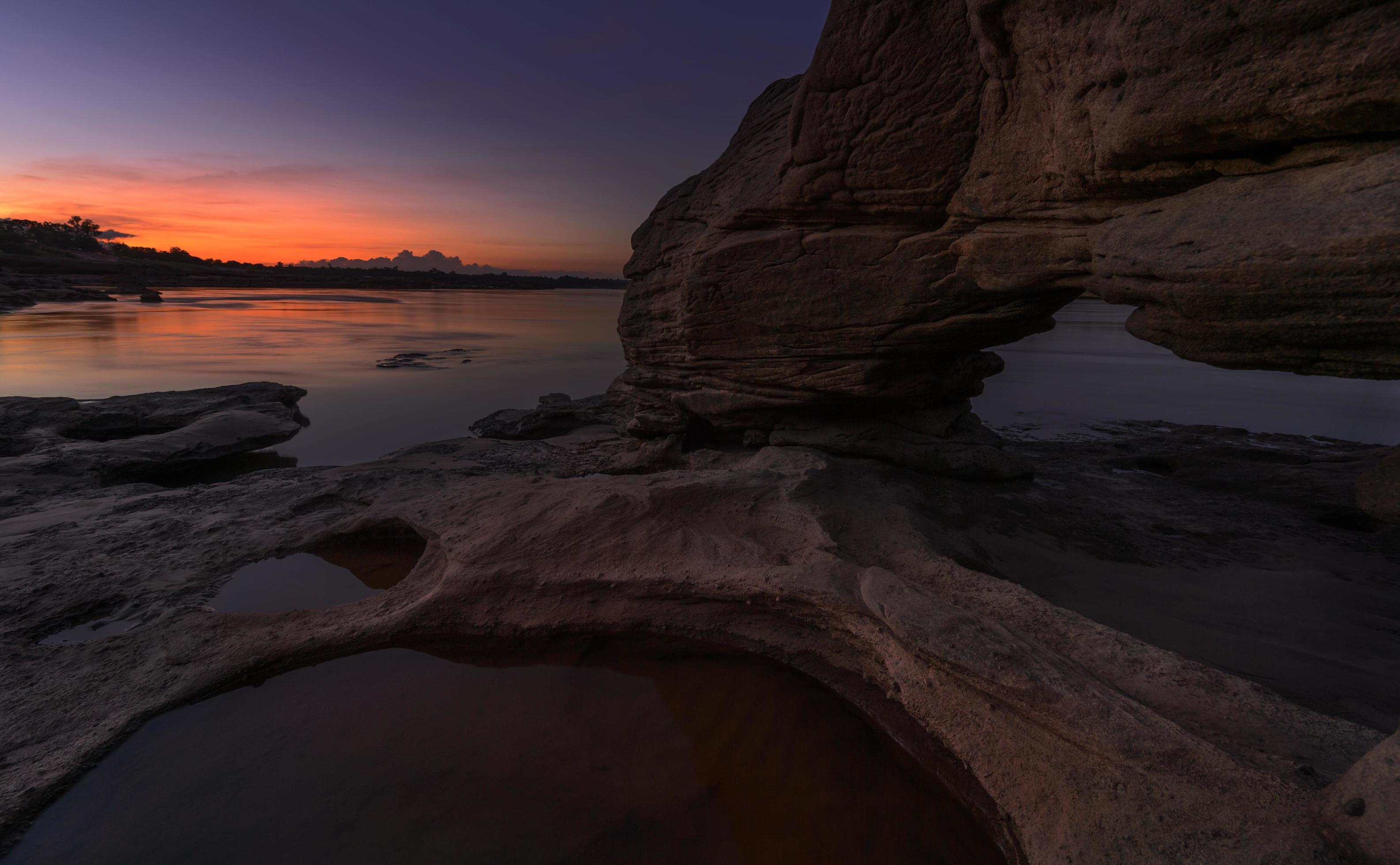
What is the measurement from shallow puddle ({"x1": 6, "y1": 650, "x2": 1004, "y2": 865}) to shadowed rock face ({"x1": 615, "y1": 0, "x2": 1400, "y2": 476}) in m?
3.45

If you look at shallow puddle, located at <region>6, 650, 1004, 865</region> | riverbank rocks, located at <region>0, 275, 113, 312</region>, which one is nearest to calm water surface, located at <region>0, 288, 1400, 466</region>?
riverbank rocks, located at <region>0, 275, 113, 312</region>

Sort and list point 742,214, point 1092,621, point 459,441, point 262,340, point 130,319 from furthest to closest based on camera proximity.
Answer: point 130,319 → point 262,340 → point 459,441 → point 742,214 → point 1092,621

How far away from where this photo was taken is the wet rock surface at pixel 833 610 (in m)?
2.56

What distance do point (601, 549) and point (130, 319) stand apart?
45620mm

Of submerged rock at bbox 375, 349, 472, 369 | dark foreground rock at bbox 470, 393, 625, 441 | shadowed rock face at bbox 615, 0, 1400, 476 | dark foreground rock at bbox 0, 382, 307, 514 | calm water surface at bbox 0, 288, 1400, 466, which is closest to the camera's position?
shadowed rock face at bbox 615, 0, 1400, 476

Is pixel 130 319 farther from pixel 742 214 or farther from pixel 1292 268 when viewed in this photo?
pixel 1292 268

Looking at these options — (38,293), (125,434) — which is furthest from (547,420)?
(38,293)

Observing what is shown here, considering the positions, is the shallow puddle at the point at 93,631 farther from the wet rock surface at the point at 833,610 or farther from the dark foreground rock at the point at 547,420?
the dark foreground rock at the point at 547,420

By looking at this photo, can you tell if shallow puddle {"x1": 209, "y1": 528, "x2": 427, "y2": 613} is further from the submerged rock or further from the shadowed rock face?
the submerged rock

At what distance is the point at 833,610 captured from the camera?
12.7ft

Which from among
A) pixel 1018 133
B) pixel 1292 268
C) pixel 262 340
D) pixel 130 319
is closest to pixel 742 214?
pixel 1018 133

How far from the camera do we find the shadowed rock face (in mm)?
2908

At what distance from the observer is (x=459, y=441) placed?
35.5 feet

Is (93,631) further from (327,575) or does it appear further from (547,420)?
(547,420)
